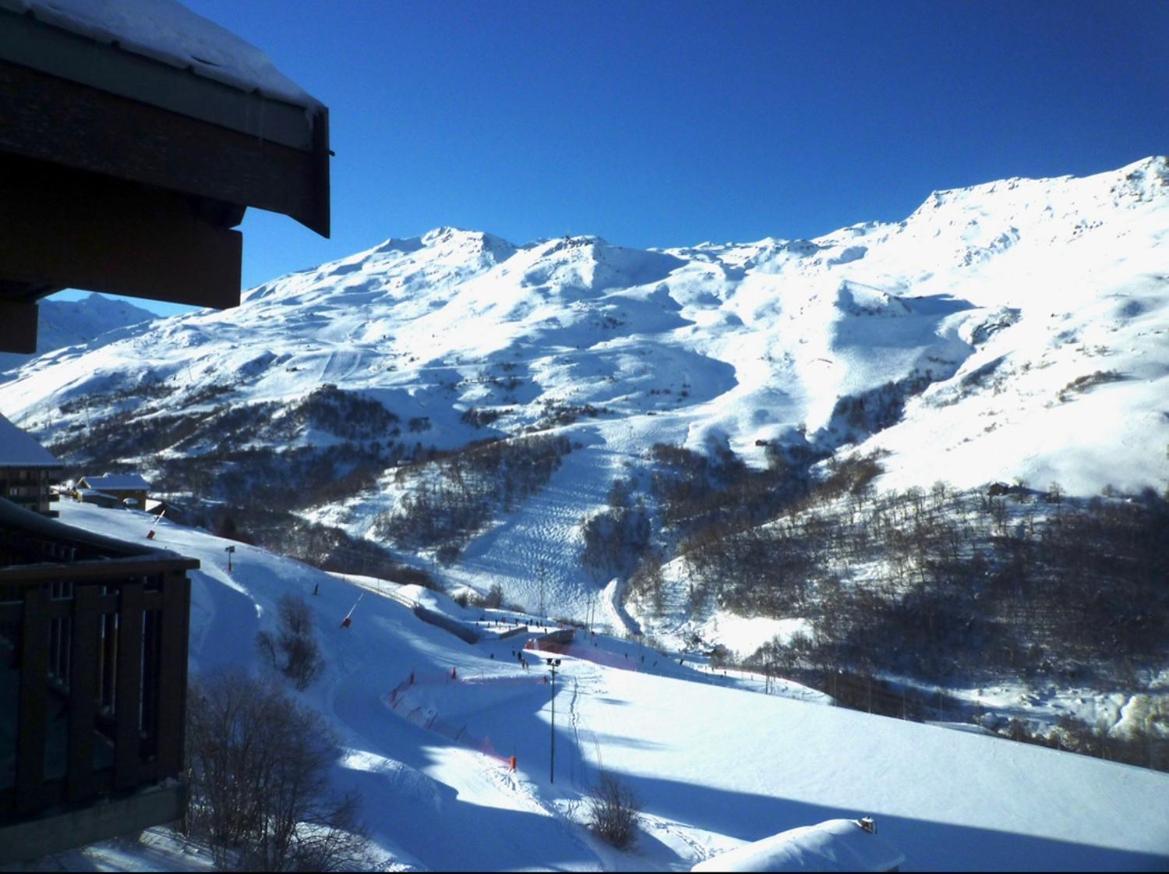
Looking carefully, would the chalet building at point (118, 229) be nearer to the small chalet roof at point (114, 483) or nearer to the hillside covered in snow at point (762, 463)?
the hillside covered in snow at point (762, 463)

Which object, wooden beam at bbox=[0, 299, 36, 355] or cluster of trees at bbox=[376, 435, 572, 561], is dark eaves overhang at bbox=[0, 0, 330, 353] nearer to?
wooden beam at bbox=[0, 299, 36, 355]

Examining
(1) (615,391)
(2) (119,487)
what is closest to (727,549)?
(2) (119,487)

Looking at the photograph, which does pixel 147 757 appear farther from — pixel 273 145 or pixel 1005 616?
pixel 1005 616

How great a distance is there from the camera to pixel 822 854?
3354 mm

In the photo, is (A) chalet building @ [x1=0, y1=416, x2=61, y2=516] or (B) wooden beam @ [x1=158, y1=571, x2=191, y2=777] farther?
(A) chalet building @ [x1=0, y1=416, x2=61, y2=516]

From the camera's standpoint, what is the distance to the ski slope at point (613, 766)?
312 inches

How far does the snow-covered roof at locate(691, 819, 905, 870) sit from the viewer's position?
313 cm

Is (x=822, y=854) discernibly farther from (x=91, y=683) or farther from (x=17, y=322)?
(x=17, y=322)

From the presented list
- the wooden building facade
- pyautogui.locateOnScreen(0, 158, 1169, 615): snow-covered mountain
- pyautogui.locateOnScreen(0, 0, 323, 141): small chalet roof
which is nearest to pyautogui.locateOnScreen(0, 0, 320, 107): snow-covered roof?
pyautogui.locateOnScreen(0, 0, 323, 141): small chalet roof

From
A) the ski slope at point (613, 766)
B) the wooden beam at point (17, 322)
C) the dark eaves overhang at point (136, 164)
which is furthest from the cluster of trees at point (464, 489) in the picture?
the dark eaves overhang at point (136, 164)

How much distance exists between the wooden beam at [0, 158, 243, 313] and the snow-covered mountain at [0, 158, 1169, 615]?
46.4 m

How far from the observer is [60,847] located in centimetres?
273

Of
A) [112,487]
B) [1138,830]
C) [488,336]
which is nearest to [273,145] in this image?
[1138,830]

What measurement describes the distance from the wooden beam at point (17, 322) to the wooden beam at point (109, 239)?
121 cm
